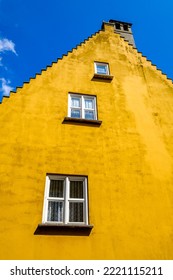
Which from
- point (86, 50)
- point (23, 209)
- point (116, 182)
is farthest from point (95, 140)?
point (86, 50)

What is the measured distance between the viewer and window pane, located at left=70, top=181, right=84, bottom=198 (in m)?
8.83

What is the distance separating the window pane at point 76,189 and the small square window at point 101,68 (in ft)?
20.8

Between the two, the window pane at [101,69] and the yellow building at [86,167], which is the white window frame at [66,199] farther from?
the window pane at [101,69]

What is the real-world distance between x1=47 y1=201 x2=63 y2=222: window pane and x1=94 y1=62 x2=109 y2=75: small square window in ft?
23.9

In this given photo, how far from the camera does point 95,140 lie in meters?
10.1

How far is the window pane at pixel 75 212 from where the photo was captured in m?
8.32

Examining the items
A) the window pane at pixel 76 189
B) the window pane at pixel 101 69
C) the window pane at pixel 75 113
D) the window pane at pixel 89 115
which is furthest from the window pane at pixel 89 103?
the window pane at pixel 76 189

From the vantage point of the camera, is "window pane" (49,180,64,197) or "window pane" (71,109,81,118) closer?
"window pane" (49,180,64,197)

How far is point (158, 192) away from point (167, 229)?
4.21 feet

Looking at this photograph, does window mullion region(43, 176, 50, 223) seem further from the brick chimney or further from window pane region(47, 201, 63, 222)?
the brick chimney

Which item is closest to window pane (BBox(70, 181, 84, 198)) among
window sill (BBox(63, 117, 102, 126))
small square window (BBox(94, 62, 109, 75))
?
window sill (BBox(63, 117, 102, 126))

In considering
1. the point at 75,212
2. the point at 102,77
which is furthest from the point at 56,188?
the point at 102,77

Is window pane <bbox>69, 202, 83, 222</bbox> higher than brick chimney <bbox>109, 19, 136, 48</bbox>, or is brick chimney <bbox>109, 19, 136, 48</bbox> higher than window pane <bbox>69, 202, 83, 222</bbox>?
brick chimney <bbox>109, 19, 136, 48</bbox>

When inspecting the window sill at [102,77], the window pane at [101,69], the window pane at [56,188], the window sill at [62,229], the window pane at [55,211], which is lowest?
the window sill at [62,229]
